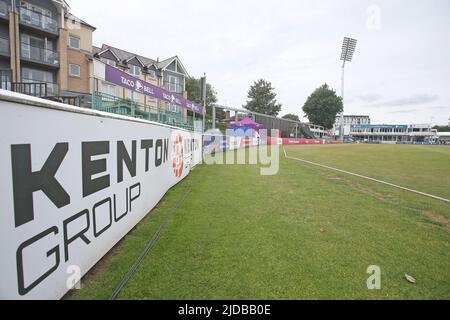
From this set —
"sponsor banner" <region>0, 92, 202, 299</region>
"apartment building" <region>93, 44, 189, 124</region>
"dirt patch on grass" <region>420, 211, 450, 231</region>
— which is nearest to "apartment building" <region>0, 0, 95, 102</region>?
"apartment building" <region>93, 44, 189, 124</region>

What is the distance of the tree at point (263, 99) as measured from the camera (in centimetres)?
7400

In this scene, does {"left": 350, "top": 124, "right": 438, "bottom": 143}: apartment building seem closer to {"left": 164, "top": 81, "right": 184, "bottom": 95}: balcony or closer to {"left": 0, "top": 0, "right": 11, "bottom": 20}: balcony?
{"left": 164, "top": 81, "right": 184, "bottom": 95}: balcony

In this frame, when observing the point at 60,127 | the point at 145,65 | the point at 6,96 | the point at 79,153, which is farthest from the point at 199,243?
the point at 145,65

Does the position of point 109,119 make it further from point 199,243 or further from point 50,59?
point 50,59

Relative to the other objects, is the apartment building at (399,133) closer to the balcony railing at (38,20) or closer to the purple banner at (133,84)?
the balcony railing at (38,20)

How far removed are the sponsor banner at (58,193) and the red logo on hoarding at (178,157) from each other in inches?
133

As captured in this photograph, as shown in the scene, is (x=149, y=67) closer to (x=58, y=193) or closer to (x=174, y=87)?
(x=174, y=87)

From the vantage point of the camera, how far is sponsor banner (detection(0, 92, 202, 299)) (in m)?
1.65

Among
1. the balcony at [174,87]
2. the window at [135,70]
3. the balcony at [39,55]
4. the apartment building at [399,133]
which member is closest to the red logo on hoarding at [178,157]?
the balcony at [39,55]

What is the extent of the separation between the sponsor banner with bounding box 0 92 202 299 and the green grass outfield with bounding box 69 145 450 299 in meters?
0.39

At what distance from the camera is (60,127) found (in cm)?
220

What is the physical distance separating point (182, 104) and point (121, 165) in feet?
24.9

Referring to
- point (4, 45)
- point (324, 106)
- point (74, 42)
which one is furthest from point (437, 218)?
point (324, 106)
